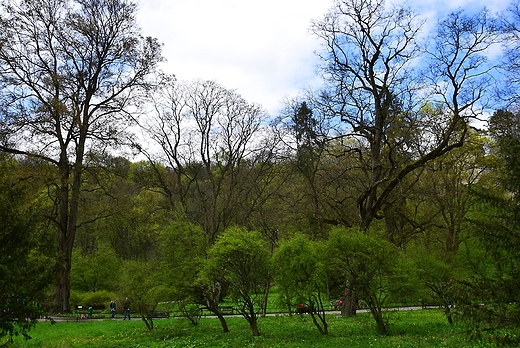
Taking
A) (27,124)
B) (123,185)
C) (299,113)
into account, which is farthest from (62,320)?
(299,113)

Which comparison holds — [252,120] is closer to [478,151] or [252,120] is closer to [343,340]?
[478,151]

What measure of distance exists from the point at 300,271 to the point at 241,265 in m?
2.51

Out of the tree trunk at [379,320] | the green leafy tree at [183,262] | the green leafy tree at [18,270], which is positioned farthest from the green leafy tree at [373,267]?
the green leafy tree at [18,270]

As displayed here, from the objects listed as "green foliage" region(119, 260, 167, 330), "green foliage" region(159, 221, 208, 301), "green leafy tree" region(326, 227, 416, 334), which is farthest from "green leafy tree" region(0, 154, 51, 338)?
"green leafy tree" region(326, 227, 416, 334)

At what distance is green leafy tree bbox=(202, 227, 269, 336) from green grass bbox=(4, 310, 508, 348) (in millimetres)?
1588

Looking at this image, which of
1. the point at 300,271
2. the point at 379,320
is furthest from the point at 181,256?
the point at 379,320

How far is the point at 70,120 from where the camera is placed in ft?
76.6

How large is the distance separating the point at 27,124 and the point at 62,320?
10368 mm

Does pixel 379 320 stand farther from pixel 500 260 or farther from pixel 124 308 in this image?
pixel 124 308

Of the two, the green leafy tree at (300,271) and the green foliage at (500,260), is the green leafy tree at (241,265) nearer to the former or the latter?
the green leafy tree at (300,271)

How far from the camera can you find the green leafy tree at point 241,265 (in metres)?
16.8

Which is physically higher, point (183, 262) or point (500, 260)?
point (500, 260)

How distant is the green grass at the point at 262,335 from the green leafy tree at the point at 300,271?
1.42m

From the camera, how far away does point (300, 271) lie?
15891mm
